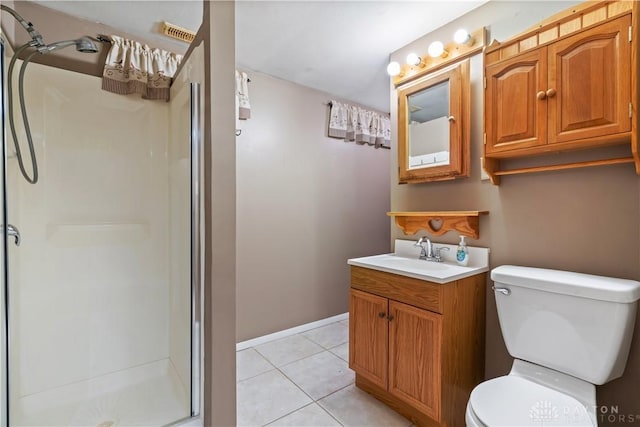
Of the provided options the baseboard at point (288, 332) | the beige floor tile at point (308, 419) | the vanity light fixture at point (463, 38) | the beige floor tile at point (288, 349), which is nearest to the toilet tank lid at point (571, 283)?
the beige floor tile at point (308, 419)

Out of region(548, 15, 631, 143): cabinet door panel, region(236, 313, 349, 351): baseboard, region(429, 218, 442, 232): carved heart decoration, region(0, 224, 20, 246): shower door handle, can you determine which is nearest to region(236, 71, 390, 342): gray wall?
region(236, 313, 349, 351): baseboard

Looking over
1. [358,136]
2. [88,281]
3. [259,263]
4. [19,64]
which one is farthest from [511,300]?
[19,64]

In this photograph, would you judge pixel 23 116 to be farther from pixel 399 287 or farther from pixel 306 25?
pixel 399 287

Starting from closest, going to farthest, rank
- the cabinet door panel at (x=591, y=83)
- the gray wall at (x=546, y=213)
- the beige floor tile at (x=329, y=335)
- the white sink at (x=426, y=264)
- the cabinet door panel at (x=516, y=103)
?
the cabinet door panel at (x=591, y=83) < the gray wall at (x=546, y=213) < the cabinet door panel at (x=516, y=103) < the white sink at (x=426, y=264) < the beige floor tile at (x=329, y=335)

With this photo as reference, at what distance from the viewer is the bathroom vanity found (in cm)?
150

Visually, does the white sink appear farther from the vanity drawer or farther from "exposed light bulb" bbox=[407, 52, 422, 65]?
"exposed light bulb" bbox=[407, 52, 422, 65]

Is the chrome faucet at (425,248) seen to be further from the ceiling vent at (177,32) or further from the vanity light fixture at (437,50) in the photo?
the ceiling vent at (177,32)

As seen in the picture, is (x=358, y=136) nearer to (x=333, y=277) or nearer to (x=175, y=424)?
(x=333, y=277)

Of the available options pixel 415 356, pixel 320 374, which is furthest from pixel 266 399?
pixel 415 356

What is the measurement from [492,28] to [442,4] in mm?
313

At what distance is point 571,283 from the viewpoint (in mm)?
1239

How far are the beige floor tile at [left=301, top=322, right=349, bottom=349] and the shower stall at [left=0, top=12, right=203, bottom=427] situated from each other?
3.97 feet

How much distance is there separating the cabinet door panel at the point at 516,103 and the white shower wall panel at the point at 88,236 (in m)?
1.99

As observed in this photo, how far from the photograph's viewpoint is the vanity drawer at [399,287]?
1517 mm
